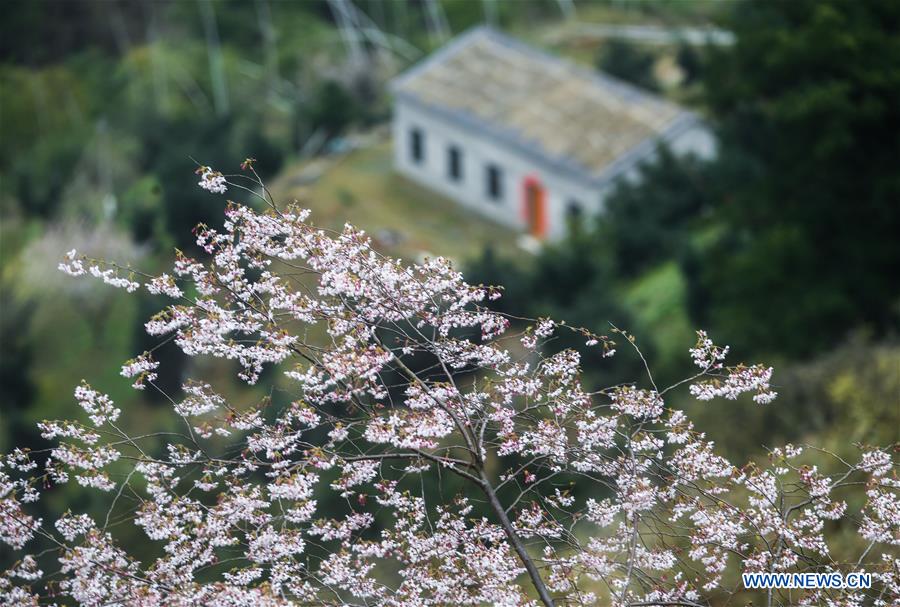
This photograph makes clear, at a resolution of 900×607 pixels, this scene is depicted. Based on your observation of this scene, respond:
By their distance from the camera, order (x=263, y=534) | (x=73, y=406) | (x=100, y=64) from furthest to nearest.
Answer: (x=100, y=64) < (x=73, y=406) < (x=263, y=534)

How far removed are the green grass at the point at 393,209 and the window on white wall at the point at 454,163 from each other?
89 cm

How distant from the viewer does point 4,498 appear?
8.55m

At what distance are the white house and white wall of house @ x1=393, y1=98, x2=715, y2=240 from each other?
37 millimetres

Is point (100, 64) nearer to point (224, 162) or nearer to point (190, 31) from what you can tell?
point (190, 31)

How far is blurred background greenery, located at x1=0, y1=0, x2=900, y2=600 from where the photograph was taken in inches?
970

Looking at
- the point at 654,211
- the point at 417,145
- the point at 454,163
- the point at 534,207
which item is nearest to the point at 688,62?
the point at 454,163

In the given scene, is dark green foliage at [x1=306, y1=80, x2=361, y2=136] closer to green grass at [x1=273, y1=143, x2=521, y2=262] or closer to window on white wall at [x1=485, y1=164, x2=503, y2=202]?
green grass at [x1=273, y1=143, x2=521, y2=262]

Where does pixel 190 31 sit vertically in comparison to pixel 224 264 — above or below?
below

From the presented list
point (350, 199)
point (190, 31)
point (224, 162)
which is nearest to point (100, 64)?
point (190, 31)

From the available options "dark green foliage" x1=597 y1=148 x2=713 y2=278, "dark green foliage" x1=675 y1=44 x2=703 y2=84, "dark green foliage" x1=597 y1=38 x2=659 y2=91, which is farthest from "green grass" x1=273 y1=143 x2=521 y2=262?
"dark green foliage" x1=675 y1=44 x2=703 y2=84

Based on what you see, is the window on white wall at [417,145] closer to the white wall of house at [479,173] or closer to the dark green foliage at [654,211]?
the white wall of house at [479,173]

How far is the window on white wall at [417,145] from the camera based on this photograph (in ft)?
150

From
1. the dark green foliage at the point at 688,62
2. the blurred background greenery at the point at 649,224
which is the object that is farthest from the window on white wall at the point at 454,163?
the dark green foliage at the point at 688,62

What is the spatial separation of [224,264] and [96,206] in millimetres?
29665
